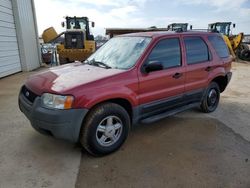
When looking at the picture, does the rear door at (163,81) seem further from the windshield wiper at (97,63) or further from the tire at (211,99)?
the tire at (211,99)

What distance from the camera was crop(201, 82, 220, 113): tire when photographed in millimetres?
4805

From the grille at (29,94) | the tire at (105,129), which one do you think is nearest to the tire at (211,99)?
the tire at (105,129)

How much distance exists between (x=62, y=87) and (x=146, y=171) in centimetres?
155

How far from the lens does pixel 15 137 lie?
3740 millimetres

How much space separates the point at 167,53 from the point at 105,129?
1.69m

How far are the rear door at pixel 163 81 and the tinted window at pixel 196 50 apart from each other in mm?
250

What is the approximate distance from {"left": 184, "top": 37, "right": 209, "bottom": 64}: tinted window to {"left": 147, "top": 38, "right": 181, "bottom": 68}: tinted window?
0.87ft

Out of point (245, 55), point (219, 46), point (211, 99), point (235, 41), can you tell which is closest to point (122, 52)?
point (219, 46)

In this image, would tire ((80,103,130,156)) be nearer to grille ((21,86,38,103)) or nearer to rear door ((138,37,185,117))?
rear door ((138,37,185,117))

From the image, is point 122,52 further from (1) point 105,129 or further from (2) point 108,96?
(1) point 105,129

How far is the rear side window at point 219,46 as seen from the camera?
15.3ft

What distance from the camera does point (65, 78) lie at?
124 inches

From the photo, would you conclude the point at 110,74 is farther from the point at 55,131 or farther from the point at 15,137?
the point at 15,137

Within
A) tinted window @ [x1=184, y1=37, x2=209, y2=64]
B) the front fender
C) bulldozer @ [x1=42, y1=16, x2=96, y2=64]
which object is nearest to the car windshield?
the front fender
